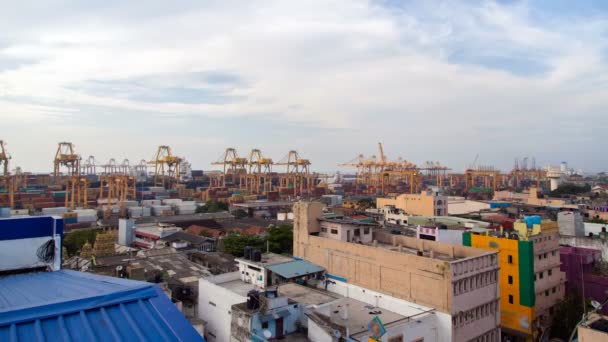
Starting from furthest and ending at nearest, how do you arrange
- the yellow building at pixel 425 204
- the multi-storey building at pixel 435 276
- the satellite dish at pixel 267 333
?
the yellow building at pixel 425 204
the multi-storey building at pixel 435 276
the satellite dish at pixel 267 333

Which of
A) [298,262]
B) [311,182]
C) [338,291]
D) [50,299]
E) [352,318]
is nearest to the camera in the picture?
[50,299]

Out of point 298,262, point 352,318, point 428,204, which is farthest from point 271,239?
point 428,204

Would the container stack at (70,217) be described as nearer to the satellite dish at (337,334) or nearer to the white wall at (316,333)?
the white wall at (316,333)

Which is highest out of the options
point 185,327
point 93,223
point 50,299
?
point 50,299

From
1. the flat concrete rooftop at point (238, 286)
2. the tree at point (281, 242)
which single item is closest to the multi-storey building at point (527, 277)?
the flat concrete rooftop at point (238, 286)

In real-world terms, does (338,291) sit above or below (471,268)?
below

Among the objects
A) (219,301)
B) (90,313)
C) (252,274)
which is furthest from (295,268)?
(90,313)

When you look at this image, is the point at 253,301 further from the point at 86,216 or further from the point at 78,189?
the point at 78,189

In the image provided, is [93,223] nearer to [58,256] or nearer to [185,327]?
[58,256]
